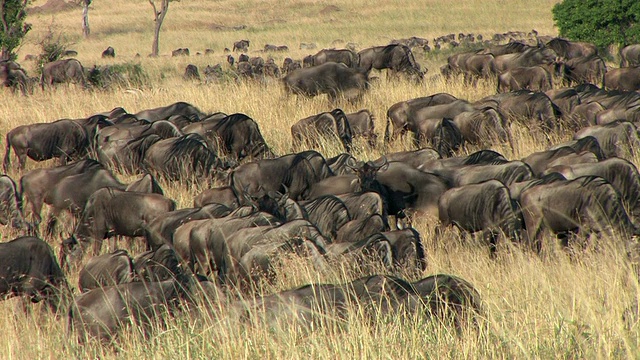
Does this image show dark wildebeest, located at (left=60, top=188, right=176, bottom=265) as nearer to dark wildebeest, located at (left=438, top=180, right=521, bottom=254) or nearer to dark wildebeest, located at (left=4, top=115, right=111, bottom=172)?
dark wildebeest, located at (left=438, top=180, right=521, bottom=254)

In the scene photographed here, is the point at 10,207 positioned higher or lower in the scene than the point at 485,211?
higher

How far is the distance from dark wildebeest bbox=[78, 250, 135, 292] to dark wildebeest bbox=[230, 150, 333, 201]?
2.85 metres

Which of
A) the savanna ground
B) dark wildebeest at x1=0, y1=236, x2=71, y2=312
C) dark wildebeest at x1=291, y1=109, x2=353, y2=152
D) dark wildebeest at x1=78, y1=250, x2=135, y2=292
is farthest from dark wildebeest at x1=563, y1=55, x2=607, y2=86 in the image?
dark wildebeest at x1=0, y1=236, x2=71, y2=312

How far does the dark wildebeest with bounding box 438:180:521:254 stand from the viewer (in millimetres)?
7141

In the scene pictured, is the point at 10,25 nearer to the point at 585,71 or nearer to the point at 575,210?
the point at 585,71

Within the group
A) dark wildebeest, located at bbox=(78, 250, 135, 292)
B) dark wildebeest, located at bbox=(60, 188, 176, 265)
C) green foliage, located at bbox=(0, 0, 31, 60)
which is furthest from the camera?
green foliage, located at bbox=(0, 0, 31, 60)

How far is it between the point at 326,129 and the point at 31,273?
584cm

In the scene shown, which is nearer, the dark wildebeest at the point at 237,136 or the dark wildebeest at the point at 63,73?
the dark wildebeest at the point at 237,136

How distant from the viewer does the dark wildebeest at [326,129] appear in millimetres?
11125

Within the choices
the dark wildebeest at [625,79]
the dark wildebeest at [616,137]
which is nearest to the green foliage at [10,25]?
the dark wildebeest at [625,79]

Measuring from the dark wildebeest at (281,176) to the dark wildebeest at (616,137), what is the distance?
3537 millimetres

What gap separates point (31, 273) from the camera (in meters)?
6.02

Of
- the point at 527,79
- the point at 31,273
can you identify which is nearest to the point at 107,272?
the point at 31,273

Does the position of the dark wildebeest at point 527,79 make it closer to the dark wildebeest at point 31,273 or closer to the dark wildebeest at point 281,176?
the dark wildebeest at point 281,176
